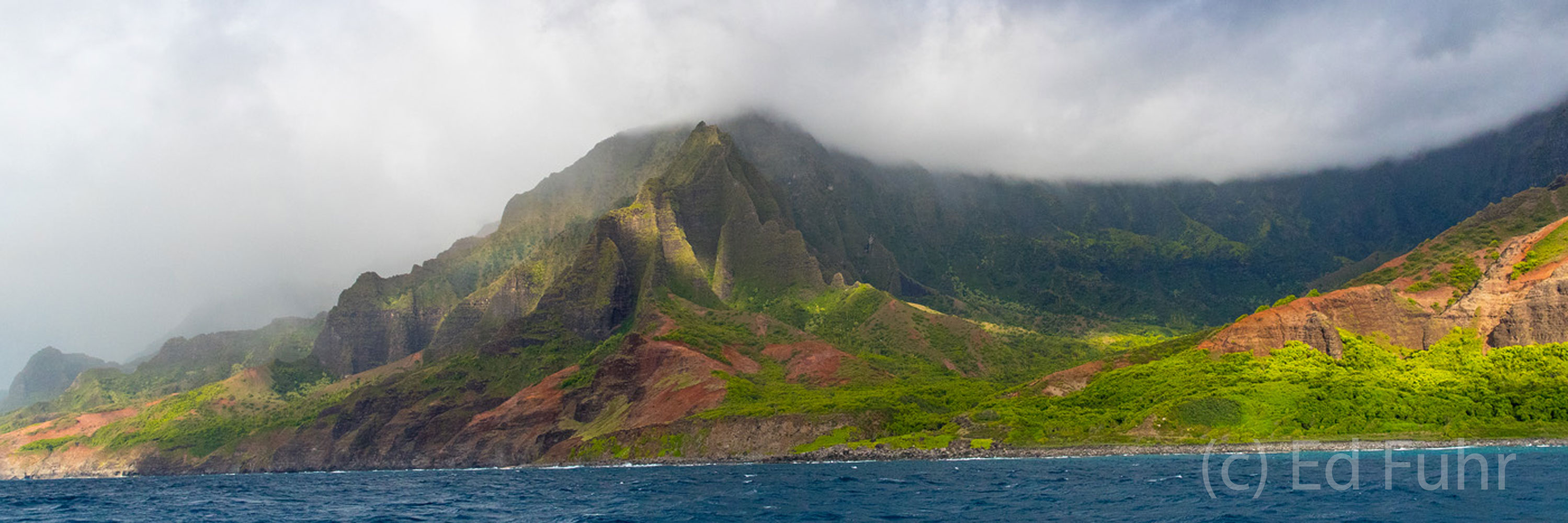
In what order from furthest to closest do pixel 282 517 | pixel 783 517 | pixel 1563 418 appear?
pixel 1563 418 → pixel 282 517 → pixel 783 517

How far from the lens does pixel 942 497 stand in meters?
108

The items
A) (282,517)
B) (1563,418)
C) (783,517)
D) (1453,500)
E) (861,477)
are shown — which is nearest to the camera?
(1453,500)

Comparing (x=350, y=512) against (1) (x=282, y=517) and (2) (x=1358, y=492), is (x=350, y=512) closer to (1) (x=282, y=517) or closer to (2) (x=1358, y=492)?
(1) (x=282, y=517)

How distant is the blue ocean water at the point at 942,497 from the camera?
8356 centimetres

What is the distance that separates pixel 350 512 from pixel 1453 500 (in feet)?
342

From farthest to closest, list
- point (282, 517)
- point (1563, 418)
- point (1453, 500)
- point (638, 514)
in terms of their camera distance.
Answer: point (1563, 418) < point (282, 517) < point (638, 514) < point (1453, 500)

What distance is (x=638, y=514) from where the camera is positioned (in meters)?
97.9

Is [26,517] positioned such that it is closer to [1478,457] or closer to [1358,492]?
[1358,492]

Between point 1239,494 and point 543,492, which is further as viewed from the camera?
point 543,492

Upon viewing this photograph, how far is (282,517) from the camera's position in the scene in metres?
105

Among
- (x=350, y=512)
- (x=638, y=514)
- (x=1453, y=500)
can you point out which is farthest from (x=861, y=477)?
(x=1453, y=500)

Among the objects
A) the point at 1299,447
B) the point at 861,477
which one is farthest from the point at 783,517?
the point at 1299,447

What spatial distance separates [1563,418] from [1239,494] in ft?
456

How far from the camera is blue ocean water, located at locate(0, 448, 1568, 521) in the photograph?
274 feet
